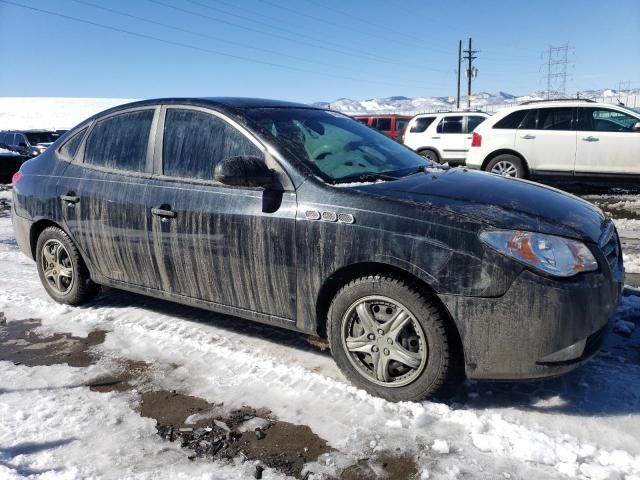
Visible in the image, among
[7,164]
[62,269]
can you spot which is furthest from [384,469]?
[7,164]

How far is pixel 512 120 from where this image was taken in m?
10.2

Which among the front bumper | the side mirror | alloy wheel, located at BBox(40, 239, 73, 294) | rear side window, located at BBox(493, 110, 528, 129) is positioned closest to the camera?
the front bumper

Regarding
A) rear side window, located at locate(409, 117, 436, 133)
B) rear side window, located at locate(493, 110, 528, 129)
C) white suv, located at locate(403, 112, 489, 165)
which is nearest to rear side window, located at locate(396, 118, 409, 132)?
rear side window, located at locate(409, 117, 436, 133)

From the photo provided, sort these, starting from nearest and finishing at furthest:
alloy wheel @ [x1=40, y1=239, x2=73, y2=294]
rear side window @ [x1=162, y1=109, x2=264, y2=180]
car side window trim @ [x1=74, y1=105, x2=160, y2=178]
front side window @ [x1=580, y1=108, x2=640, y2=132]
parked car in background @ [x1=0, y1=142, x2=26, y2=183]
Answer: rear side window @ [x1=162, y1=109, x2=264, y2=180] → car side window trim @ [x1=74, y1=105, x2=160, y2=178] → alloy wheel @ [x1=40, y1=239, x2=73, y2=294] → front side window @ [x1=580, y1=108, x2=640, y2=132] → parked car in background @ [x1=0, y1=142, x2=26, y2=183]

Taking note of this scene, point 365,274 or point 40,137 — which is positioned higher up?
point 40,137

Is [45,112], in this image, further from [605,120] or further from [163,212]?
[163,212]

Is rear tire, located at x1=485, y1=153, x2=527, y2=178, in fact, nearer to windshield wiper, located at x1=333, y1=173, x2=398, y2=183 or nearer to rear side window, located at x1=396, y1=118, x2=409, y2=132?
windshield wiper, located at x1=333, y1=173, x2=398, y2=183

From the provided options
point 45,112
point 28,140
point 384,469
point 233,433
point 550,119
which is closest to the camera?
point 384,469

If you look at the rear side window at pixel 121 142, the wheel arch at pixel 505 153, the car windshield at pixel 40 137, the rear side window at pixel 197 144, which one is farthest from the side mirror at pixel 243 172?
the car windshield at pixel 40 137

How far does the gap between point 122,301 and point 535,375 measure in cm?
348

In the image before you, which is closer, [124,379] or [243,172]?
[243,172]

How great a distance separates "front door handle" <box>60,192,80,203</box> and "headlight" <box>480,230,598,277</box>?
3.11 metres

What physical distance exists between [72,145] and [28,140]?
1852 cm

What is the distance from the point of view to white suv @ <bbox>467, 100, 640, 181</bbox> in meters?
9.38
